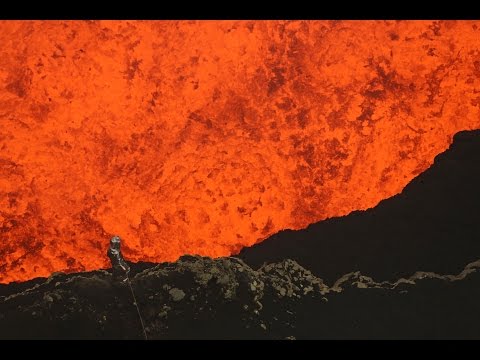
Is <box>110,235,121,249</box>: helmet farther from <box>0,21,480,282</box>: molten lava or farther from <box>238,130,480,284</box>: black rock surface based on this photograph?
<box>238,130,480,284</box>: black rock surface

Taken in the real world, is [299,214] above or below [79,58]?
below

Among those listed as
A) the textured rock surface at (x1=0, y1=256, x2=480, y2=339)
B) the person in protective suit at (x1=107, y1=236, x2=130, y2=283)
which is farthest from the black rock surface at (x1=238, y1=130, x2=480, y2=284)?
the person in protective suit at (x1=107, y1=236, x2=130, y2=283)

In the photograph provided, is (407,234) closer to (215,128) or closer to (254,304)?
(254,304)

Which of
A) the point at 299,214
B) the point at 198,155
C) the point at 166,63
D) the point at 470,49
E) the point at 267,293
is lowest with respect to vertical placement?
the point at 267,293

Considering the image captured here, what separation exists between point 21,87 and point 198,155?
706 millimetres

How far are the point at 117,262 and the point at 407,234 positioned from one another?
111 centimetres

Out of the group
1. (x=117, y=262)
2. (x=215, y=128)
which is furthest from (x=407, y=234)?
(x=117, y=262)

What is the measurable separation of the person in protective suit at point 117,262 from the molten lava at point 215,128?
0.12 feet

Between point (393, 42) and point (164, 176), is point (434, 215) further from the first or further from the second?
point (164, 176)

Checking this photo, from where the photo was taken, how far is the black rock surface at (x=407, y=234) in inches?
70.2

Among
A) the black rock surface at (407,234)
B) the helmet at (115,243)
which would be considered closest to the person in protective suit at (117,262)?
the helmet at (115,243)

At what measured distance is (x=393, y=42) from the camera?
5.85 feet

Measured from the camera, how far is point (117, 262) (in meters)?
1.78

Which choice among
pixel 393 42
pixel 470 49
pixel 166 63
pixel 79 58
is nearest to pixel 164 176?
pixel 166 63
